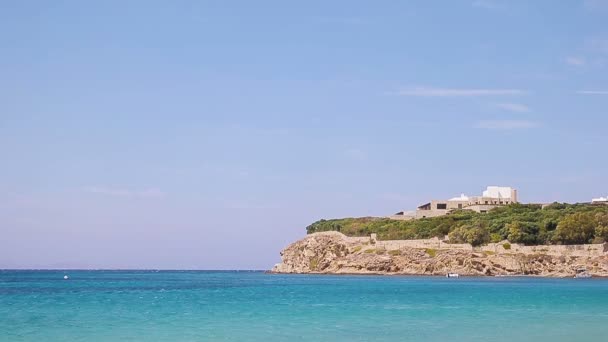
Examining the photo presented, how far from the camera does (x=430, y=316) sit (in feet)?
145

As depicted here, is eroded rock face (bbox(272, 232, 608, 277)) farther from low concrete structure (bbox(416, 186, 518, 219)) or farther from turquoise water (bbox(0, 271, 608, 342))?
turquoise water (bbox(0, 271, 608, 342))

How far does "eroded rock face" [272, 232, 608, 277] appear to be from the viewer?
111 m

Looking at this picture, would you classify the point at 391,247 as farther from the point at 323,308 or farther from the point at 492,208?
the point at 323,308

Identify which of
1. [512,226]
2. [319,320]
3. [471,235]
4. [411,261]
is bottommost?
[319,320]

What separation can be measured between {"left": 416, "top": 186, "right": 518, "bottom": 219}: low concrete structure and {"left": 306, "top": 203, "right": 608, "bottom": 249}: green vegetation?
1045 centimetres

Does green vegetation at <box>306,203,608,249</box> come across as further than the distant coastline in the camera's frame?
Yes

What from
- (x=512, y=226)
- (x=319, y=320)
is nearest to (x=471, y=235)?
(x=512, y=226)

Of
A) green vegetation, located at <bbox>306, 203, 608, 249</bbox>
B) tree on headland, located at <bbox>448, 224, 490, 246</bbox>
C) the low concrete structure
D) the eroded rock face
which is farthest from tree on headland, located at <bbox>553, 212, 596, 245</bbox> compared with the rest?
the low concrete structure

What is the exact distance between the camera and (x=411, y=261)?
126000mm

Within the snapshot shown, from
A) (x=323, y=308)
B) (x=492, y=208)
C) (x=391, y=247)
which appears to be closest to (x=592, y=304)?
(x=323, y=308)

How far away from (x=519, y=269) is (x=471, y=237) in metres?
8.90

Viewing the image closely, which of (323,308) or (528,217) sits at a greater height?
(528,217)

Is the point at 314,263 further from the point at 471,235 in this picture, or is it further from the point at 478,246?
the point at 478,246

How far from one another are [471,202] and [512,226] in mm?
50789
